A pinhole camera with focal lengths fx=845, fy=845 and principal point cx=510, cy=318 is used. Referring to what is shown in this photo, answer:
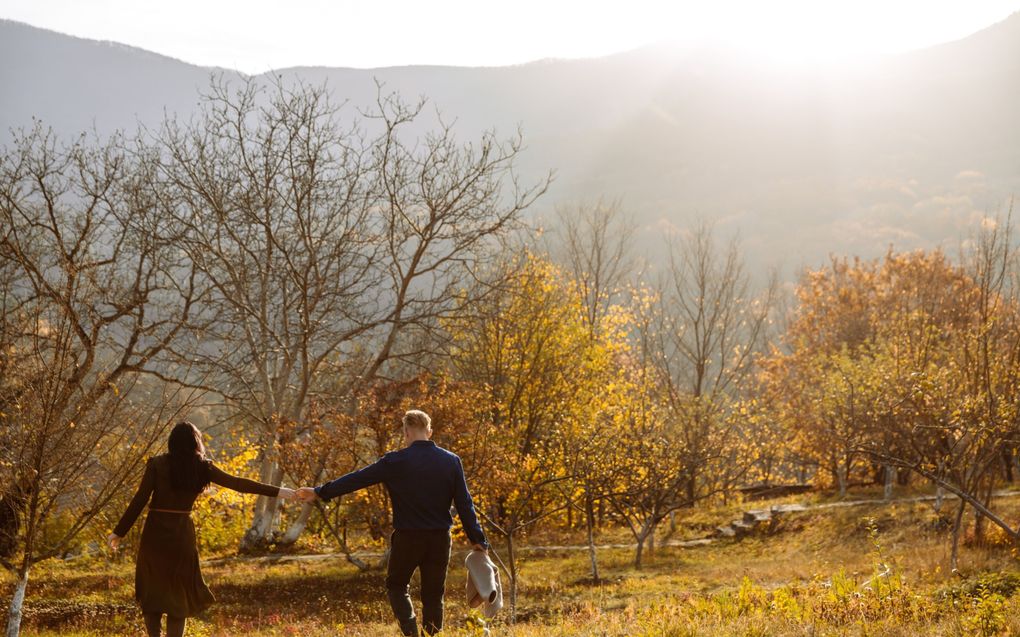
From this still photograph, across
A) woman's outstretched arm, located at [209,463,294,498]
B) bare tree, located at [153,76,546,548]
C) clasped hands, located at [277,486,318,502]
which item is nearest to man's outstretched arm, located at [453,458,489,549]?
clasped hands, located at [277,486,318,502]

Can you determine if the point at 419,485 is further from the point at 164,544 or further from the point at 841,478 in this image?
the point at 841,478

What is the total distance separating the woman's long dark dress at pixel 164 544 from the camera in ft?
21.1

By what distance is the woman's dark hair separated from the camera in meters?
6.44

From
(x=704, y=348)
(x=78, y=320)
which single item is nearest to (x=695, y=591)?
(x=78, y=320)

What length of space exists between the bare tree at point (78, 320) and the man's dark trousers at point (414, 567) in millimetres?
3934

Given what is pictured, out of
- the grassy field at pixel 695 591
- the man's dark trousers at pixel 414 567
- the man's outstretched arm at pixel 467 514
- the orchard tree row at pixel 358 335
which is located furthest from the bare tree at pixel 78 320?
the man's outstretched arm at pixel 467 514

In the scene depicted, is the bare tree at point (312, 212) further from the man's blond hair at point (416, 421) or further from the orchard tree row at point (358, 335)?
the man's blond hair at point (416, 421)

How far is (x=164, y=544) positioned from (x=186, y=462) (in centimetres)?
66

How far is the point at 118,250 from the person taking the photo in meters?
19.8

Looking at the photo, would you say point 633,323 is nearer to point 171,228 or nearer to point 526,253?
point 526,253

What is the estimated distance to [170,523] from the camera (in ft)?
21.4

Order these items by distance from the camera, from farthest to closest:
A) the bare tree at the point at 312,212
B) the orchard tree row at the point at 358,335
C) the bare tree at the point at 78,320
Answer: the bare tree at the point at 312,212 → the orchard tree row at the point at 358,335 → the bare tree at the point at 78,320

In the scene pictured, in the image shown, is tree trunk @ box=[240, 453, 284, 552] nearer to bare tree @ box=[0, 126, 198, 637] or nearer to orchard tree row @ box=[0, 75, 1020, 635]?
orchard tree row @ box=[0, 75, 1020, 635]

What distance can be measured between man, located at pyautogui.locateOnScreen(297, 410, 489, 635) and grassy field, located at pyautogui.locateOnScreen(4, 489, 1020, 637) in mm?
467
